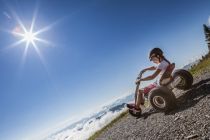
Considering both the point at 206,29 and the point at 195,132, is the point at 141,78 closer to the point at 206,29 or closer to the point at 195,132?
the point at 195,132

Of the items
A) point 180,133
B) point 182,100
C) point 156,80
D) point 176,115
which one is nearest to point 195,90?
point 182,100

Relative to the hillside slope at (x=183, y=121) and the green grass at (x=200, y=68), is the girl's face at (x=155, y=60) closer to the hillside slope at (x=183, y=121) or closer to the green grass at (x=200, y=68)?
the hillside slope at (x=183, y=121)

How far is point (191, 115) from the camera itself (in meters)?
12.0

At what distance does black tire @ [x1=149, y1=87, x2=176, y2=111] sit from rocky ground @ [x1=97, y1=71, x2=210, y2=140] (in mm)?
360

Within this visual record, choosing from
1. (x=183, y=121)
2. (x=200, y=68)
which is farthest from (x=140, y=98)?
(x=200, y=68)

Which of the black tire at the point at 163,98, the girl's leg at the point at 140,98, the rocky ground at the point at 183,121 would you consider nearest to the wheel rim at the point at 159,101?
the black tire at the point at 163,98

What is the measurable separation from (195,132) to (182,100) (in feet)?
18.8

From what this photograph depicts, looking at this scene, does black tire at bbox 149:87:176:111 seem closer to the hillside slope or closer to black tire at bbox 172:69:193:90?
the hillside slope

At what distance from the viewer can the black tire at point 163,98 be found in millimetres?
14523

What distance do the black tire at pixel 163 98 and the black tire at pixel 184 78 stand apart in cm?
244

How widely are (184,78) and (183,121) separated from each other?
5.84m

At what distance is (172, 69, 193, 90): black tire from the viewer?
16.8 metres

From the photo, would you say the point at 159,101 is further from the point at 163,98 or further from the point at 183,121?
the point at 183,121

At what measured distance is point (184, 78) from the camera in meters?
17.2
